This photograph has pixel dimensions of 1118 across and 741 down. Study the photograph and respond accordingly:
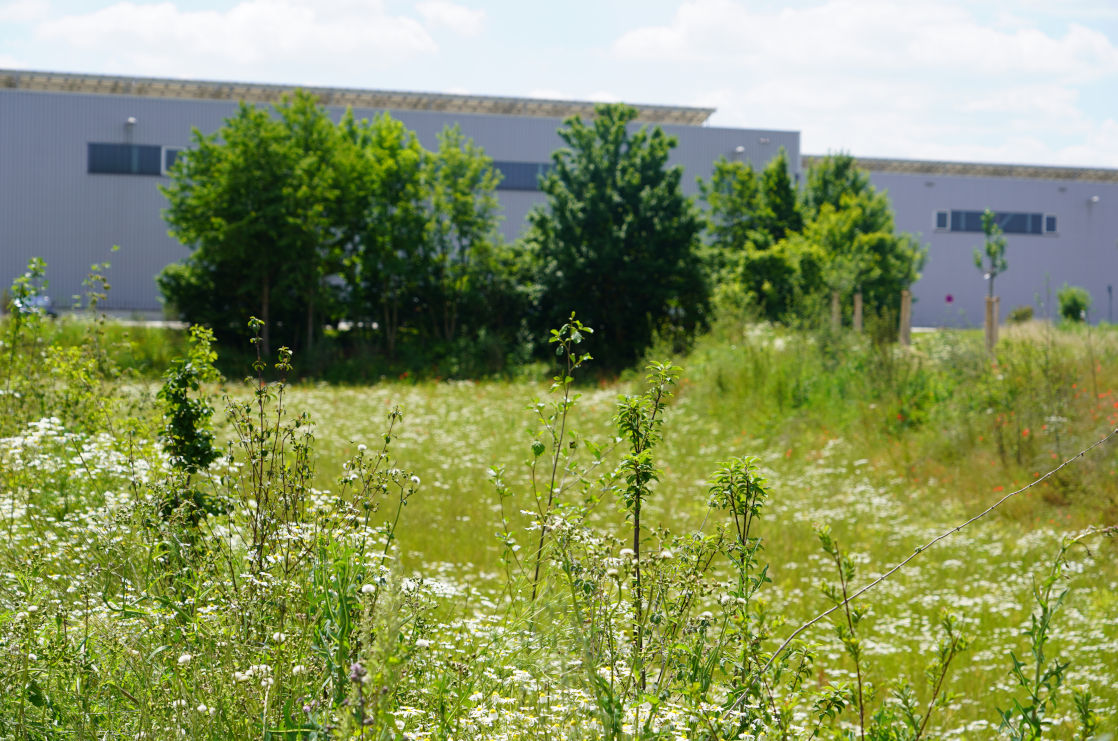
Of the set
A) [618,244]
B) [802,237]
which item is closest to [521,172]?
[802,237]

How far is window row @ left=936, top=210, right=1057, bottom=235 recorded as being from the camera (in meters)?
49.9

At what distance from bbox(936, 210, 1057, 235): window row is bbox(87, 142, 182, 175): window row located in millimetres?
36680

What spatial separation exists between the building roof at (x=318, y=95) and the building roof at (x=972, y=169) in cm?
1207

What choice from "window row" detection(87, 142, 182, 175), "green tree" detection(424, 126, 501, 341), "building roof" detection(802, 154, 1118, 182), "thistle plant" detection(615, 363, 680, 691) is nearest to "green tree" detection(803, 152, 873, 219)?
"green tree" detection(424, 126, 501, 341)

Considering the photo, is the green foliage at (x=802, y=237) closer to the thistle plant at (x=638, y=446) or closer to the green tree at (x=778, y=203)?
the green tree at (x=778, y=203)

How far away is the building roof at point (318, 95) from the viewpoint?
129 feet

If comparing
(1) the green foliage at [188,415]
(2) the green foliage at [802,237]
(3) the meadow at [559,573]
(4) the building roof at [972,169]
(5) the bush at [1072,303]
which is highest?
(4) the building roof at [972,169]

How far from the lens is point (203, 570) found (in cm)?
331

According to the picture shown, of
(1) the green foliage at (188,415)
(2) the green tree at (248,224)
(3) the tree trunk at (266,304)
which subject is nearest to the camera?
(1) the green foliage at (188,415)

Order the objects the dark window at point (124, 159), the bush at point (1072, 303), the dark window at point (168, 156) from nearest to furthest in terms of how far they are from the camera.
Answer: the dark window at point (124, 159) < the dark window at point (168, 156) < the bush at point (1072, 303)

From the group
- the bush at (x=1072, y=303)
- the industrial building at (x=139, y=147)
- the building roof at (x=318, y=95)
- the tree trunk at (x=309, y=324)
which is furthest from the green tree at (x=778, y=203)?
the tree trunk at (x=309, y=324)

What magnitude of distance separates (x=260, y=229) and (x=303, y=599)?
22807mm

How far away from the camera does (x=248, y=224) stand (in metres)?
24.6

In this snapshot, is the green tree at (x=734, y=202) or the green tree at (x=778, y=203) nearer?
the green tree at (x=778, y=203)
